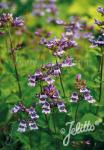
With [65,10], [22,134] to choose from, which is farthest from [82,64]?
[65,10]

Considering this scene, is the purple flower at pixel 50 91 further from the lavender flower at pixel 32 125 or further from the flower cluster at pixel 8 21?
the flower cluster at pixel 8 21

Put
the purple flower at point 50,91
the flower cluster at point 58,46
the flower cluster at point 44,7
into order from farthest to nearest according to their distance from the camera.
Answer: the flower cluster at point 44,7 → the flower cluster at point 58,46 → the purple flower at point 50,91

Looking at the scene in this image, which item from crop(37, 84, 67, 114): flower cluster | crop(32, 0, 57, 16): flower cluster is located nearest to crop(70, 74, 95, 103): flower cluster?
crop(37, 84, 67, 114): flower cluster

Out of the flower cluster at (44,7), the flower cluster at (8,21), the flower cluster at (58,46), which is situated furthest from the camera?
the flower cluster at (44,7)

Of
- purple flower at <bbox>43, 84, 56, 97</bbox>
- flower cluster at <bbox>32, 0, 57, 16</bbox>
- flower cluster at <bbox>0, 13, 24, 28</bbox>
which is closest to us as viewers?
purple flower at <bbox>43, 84, 56, 97</bbox>

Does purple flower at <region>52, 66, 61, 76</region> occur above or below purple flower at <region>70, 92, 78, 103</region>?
above

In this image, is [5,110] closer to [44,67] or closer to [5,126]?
[5,126]

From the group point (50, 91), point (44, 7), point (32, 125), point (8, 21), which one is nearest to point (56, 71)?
point (50, 91)

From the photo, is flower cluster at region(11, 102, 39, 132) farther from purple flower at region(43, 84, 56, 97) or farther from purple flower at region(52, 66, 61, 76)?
purple flower at region(52, 66, 61, 76)

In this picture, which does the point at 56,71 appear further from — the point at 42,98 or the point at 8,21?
the point at 8,21

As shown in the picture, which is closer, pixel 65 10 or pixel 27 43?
pixel 27 43

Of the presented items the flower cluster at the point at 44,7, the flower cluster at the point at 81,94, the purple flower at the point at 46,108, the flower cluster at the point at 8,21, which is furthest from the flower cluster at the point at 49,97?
the flower cluster at the point at 44,7
